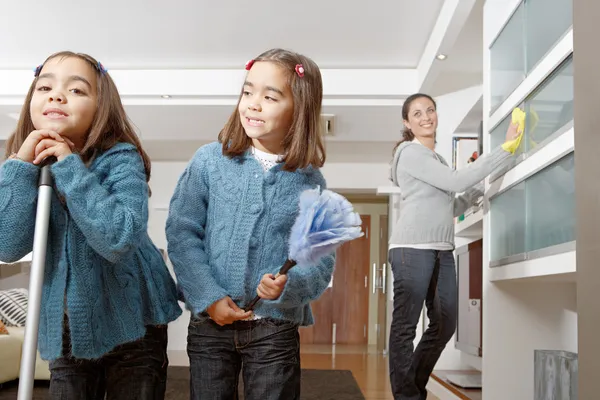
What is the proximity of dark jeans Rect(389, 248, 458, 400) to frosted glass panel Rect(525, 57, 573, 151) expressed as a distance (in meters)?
0.58

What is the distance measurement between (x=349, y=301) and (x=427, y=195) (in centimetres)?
604

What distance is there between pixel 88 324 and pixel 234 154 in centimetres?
48

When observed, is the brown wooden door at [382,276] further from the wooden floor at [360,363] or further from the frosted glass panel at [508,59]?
the frosted glass panel at [508,59]

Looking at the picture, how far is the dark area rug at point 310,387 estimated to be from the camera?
147 inches

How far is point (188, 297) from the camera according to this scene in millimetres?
1356

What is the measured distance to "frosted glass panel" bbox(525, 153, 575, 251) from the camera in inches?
77.3

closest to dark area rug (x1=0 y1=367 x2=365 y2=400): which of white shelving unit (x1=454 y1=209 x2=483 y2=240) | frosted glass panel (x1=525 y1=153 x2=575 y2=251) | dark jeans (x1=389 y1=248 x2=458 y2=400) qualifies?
white shelving unit (x1=454 y1=209 x2=483 y2=240)

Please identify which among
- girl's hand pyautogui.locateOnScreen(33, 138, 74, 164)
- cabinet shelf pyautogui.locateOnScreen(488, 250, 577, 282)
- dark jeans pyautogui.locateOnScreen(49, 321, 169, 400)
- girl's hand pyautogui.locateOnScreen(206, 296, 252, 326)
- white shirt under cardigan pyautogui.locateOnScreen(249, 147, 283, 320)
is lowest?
dark jeans pyautogui.locateOnScreen(49, 321, 169, 400)

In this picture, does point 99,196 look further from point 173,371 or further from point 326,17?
point 173,371

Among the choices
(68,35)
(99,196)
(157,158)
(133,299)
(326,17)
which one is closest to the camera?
(99,196)

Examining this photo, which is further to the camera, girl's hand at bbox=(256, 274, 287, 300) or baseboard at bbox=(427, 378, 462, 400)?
baseboard at bbox=(427, 378, 462, 400)

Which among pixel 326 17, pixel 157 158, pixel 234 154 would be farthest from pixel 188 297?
pixel 157 158

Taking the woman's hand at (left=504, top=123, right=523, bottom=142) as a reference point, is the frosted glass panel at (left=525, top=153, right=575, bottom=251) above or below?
below

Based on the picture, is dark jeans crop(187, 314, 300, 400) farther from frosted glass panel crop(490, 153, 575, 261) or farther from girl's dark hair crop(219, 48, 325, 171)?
frosted glass panel crop(490, 153, 575, 261)
